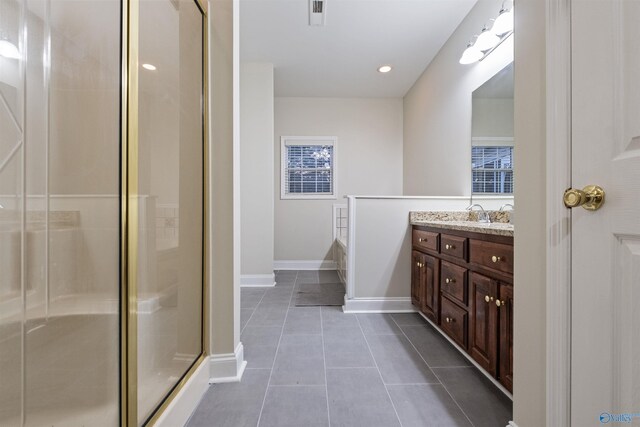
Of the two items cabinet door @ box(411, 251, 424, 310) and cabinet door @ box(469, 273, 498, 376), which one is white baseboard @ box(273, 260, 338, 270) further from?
cabinet door @ box(469, 273, 498, 376)

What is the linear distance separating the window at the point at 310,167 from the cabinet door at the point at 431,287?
2.51 metres

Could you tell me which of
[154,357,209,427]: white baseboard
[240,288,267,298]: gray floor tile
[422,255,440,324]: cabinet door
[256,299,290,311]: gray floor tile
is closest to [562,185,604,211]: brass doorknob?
[422,255,440,324]: cabinet door

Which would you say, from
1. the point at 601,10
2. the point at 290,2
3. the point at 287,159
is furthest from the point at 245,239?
the point at 601,10

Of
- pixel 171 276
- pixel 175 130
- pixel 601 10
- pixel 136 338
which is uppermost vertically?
pixel 601 10

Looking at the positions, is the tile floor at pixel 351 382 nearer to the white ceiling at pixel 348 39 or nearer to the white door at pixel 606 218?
the white door at pixel 606 218

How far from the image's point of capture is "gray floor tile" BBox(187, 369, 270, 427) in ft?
3.77

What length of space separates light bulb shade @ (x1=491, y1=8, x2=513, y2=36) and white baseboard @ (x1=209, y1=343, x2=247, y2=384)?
2.75m

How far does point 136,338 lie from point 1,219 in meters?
0.53

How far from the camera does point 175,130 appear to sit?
3.78 ft

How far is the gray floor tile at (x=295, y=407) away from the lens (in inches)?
45.1

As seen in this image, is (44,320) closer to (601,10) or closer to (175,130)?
(175,130)

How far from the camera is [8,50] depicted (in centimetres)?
53

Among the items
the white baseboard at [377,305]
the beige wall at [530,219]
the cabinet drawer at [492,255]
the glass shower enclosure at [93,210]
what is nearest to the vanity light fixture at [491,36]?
the beige wall at [530,219]

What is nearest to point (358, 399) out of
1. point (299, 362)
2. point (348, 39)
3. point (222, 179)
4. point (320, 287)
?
point (299, 362)
